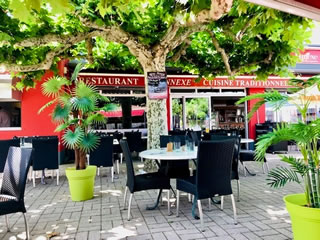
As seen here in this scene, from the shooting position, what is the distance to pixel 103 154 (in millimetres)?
5207

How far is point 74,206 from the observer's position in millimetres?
3822

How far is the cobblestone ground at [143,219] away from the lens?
272 cm

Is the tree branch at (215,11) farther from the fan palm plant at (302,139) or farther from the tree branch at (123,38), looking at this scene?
the fan palm plant at (302,139)

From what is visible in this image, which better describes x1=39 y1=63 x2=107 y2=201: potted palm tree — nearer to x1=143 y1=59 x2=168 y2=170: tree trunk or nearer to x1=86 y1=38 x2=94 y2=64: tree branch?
x1=143 y1=59 x2=168 y2=170: tree trunk

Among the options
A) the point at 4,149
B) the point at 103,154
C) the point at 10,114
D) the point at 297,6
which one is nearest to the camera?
the point at 297,6

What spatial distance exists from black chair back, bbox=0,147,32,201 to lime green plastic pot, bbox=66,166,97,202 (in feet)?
4.05

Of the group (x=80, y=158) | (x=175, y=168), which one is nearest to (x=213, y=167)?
(x=175, y=168)

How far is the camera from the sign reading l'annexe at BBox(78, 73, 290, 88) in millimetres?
8906

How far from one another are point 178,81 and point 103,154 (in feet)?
17.6

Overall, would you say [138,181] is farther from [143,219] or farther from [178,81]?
[178,81]

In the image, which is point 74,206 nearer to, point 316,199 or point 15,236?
point 15,236

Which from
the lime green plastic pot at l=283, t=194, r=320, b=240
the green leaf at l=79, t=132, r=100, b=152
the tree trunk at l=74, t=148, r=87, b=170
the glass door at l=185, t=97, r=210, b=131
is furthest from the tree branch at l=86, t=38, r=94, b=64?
the lime green plastic pot at l=283, t=194, r=320, b=240

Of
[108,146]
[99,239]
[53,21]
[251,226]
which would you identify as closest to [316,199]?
[251,226]

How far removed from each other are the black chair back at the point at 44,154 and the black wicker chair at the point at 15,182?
2295 mm
